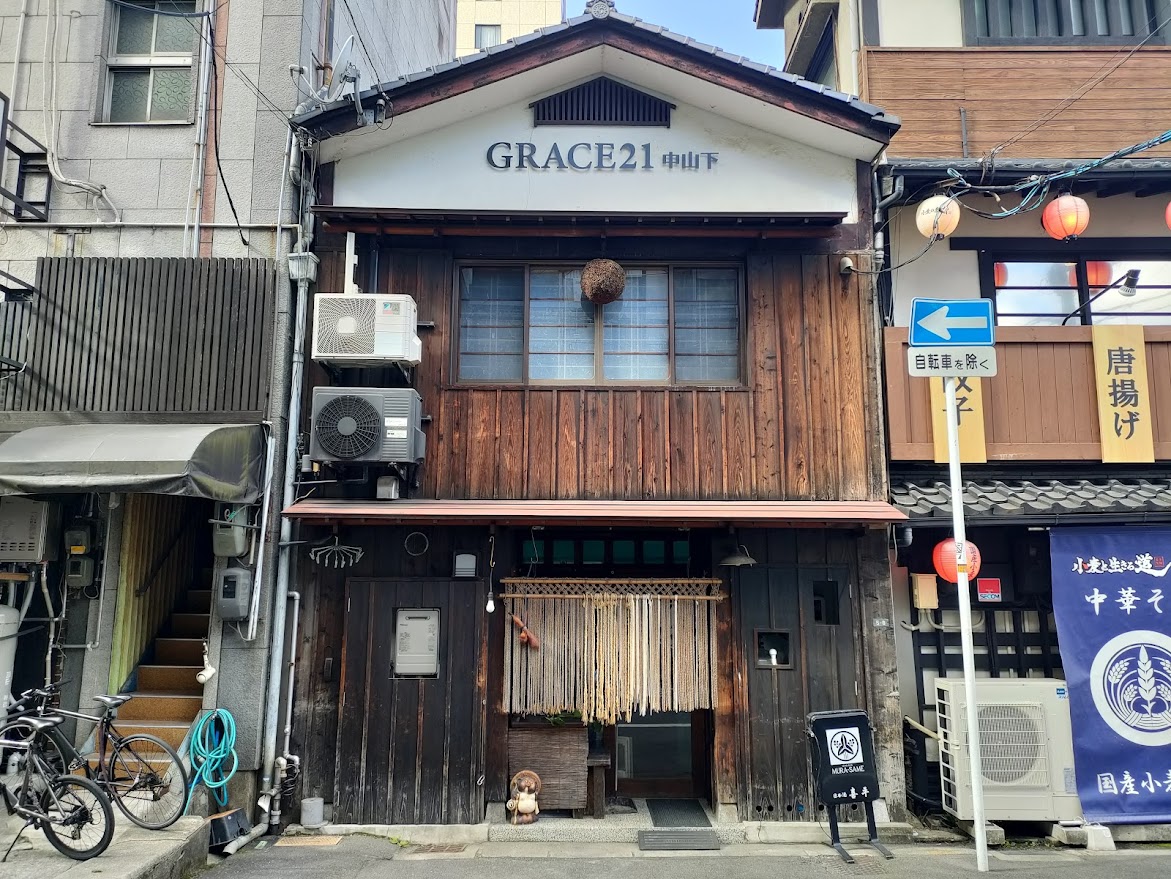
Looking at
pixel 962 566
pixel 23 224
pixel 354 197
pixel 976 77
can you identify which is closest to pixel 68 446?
pixel 23 224

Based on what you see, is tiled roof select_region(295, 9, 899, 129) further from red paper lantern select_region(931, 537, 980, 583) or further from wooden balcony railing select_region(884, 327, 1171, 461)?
red paper lantern select_region(931, 537, 980, 583)

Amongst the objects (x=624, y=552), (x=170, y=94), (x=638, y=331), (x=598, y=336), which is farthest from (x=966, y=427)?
(x=170, y=94)

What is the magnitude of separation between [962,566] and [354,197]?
782cm

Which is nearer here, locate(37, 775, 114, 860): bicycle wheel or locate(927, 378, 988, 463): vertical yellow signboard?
locate(37, 775, 114, 860): bicycle wheel

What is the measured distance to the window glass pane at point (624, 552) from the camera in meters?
9.31

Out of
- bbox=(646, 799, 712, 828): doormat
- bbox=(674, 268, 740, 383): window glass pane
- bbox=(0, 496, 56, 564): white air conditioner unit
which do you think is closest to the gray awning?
bbox=(0, 496, 56, 564): white air conditioner unit

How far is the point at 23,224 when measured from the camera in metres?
8.82

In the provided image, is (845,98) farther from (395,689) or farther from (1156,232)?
(395,689)

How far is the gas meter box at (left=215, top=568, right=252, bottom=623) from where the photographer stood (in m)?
7.95

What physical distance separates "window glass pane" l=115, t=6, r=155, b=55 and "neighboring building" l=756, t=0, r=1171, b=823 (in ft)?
30.2

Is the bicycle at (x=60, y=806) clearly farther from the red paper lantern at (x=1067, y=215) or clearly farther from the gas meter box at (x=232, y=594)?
the red paper lantern at (x=1067, y=215)

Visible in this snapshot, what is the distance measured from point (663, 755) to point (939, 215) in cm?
730

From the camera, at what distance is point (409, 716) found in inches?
327

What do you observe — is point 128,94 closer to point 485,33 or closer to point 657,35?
point 657,35
